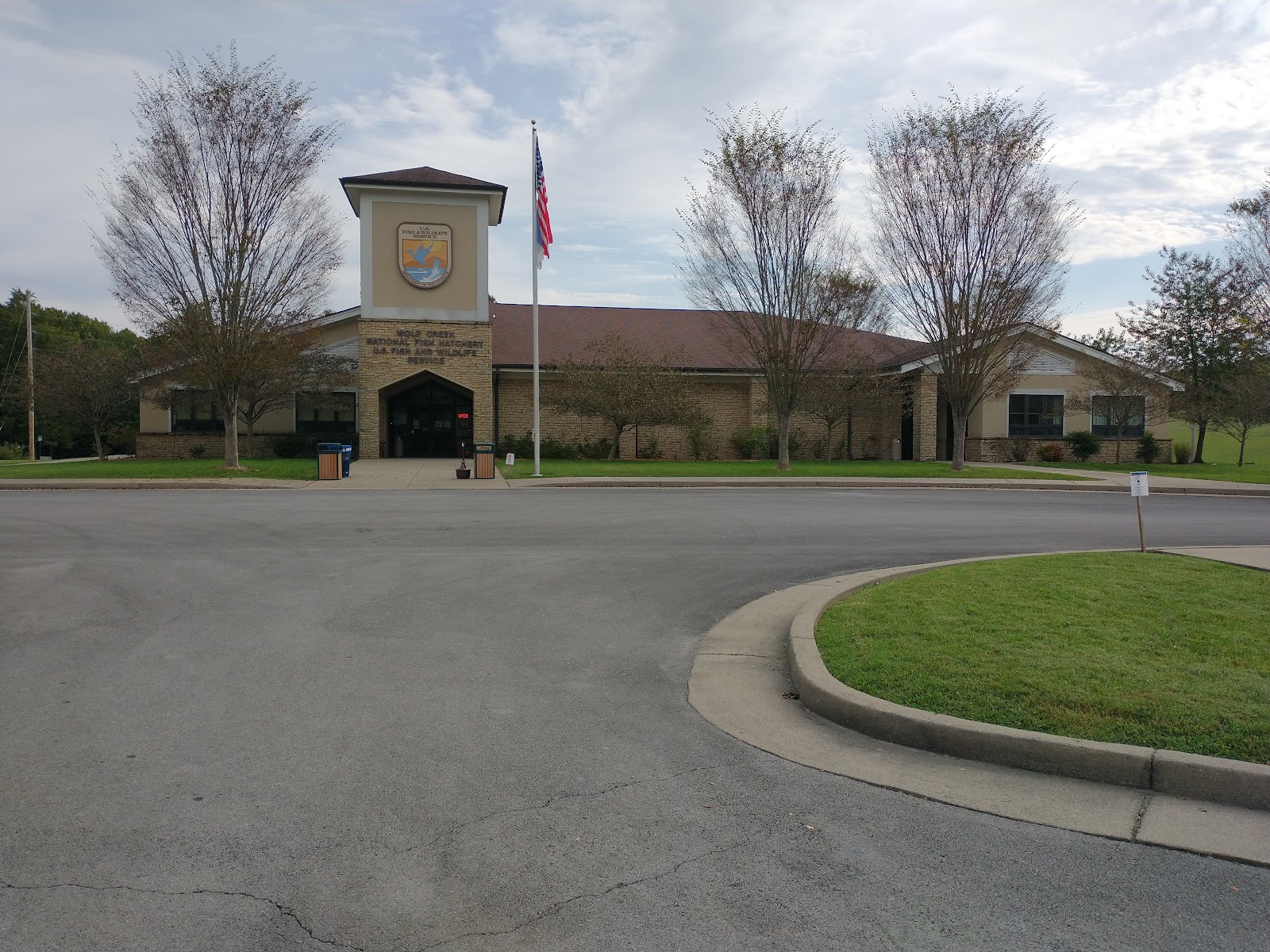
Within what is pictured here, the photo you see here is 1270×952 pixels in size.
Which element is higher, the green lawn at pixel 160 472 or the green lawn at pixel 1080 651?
the green lawn at pixel 160 472

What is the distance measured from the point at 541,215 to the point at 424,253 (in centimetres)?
1167

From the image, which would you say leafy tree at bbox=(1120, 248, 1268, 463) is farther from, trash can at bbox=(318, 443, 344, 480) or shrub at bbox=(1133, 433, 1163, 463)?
trash can at bbox=(318, 443, 344, 480)

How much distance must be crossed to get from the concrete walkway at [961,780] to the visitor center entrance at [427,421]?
30.6 metres

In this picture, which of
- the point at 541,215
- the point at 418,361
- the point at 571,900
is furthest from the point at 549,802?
the point at 418,361

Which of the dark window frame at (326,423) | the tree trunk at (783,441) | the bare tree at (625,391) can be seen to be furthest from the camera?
the dark window frame at (326,423)

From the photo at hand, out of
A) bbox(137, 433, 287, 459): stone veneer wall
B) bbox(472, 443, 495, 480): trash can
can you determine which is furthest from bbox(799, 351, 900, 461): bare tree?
bbox(137, 433, 287, 459): stone veneer wall

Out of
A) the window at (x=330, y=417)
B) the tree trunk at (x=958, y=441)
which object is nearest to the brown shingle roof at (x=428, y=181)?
the window at (x=330, y=417)

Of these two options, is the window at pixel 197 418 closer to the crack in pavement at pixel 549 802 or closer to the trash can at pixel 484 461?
the trash can at pixel 484 461

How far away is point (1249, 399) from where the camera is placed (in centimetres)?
3091

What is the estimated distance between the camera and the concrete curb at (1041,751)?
4.09m

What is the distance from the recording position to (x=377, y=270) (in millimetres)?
32625

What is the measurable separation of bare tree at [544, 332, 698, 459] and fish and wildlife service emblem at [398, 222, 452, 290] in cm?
558

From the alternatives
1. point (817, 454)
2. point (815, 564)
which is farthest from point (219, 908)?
point (817, 454)

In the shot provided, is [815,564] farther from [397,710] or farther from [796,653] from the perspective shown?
[397,710]
